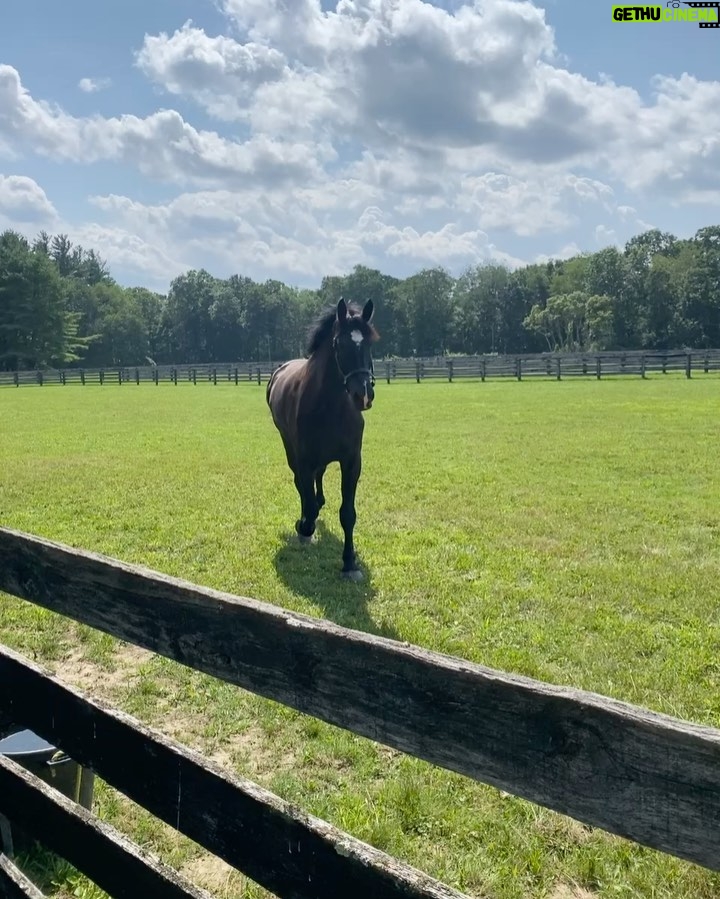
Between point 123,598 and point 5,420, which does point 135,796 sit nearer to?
point 123,598

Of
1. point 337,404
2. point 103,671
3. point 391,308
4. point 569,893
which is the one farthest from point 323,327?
point 391,308

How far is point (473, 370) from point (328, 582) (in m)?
38.5

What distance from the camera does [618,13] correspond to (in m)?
12.7

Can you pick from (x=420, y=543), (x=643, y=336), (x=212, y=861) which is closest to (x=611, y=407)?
(x=420, y=543)

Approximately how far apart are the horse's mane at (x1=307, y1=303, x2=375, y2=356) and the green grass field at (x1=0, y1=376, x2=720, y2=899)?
220cm

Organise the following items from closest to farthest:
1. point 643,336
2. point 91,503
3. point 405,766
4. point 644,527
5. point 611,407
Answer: point 405,766 < point 644,527 < point 91,503 < point 611,407 < point 643,336

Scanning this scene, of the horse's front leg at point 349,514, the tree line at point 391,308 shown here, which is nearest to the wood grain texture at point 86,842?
the horse's front leg at point 349,514

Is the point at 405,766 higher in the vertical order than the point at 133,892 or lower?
lower

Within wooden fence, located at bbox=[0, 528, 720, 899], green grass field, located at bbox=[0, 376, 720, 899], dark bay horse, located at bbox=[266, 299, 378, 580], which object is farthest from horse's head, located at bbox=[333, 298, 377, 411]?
wooden fence, located at bbox=[0, 528, 720, 899]

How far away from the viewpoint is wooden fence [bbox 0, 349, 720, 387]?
3931cm

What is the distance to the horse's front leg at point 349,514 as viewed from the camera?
21.5 feet

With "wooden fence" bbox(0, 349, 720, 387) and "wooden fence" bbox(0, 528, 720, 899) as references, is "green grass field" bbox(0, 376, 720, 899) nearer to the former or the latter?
"wooden fence" bbox(0, 528, 720, 899)

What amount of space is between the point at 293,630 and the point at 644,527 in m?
7.15

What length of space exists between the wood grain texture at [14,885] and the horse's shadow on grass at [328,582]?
2.92 metres
